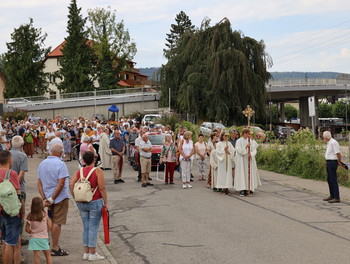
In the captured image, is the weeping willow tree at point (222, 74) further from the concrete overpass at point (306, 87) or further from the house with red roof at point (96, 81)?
the house with red roof at point (96, 81)

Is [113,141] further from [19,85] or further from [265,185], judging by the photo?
[19,85]

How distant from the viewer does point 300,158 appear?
20.0 meters

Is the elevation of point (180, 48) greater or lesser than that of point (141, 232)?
greater

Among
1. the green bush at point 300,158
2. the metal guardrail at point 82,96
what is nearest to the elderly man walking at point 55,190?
the green bush at point 300,158

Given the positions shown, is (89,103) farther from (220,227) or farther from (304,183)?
(220,227)

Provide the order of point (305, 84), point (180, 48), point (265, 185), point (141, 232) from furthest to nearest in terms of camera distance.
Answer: point (305, 84)
point (180, 48)
point (265, 185)
point (141, 232)

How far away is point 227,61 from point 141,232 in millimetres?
35478

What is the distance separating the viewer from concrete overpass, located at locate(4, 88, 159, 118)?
60.8m

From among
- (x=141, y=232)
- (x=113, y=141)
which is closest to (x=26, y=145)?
(x=113, y=141)

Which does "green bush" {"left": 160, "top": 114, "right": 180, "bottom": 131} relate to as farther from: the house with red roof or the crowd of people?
the house with red roof

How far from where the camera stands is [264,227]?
10062mm

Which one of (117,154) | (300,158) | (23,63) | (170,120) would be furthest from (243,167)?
(23,63)

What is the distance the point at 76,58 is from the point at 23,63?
7941 mm

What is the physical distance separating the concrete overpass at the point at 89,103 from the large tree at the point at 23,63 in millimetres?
Answer: 13198
